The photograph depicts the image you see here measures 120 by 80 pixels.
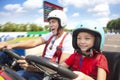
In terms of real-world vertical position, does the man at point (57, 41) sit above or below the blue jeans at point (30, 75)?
above

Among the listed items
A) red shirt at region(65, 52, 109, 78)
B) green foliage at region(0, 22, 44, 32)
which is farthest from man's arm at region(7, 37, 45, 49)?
green foliage at region(0, 22, 44, 32)

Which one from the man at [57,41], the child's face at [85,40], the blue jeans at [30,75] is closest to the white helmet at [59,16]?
the man at [57,41]

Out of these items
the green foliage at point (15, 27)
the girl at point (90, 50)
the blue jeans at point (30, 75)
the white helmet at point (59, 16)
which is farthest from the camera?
the green foliage at point (15, 27)

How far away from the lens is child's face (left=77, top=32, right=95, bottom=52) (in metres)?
2.62

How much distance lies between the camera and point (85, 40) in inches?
104

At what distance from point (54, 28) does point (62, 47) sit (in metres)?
0.27

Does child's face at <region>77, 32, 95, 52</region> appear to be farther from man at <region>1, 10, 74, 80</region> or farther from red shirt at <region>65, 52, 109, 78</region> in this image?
man at <region>1, 10, 74, 80</region>

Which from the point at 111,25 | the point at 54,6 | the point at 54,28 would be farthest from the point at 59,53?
the point at 111,25

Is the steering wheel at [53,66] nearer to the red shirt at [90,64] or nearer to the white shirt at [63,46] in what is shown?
the red shirt at [90,64]

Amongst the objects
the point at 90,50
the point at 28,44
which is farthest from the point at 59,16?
the point at 90,50

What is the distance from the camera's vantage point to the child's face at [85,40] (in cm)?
262

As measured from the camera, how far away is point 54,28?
3.70 meters

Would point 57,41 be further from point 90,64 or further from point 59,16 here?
point 90,64

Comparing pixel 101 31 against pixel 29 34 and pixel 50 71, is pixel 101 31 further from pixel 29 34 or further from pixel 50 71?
pixel 29 34
